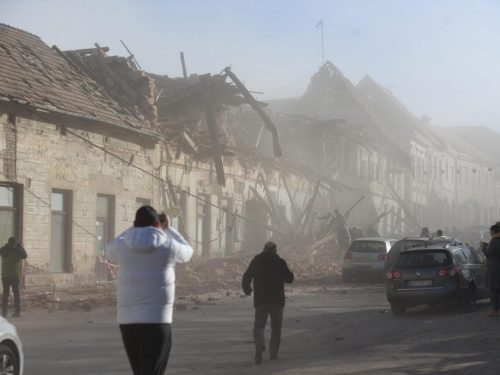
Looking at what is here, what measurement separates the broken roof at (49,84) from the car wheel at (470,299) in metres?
11.3

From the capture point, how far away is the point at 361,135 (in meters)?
48.8

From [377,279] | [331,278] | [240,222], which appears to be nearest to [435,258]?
[377,279]

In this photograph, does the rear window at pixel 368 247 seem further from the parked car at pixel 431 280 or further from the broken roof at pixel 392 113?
the broken roof at pixel 392 113

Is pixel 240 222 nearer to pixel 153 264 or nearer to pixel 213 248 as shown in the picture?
pixel 213 248

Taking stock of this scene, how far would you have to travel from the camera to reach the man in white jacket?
5.30m

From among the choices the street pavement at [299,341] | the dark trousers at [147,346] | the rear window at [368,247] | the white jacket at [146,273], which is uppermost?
the white jacket at [146,273]

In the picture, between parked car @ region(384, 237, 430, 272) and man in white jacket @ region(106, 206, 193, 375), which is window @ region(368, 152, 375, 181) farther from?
man in white jacket @ region(106, 206, 193, 375)

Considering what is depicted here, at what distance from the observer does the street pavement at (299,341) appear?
29.3 ft

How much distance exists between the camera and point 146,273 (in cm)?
541

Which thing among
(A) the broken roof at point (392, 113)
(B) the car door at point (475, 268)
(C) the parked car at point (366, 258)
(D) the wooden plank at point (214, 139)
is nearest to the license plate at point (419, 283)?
(B) the car door at point (475, 268)

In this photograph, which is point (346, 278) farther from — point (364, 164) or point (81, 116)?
point (364, 164)

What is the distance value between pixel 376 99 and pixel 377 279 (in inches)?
1791

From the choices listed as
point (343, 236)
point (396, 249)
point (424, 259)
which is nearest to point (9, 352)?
point (424, 259)

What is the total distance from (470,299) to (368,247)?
26.3 ft
